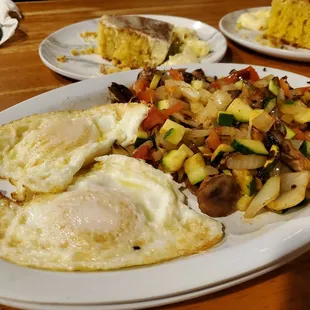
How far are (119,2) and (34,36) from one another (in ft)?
4.17

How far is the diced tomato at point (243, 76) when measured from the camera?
221 centimetres

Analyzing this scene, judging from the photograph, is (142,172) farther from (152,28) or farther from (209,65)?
(152,28)

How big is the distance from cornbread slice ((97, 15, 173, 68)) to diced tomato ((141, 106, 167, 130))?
1047mm

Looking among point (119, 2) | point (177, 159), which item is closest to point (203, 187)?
point (177, 159)

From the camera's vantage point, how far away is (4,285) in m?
1.18

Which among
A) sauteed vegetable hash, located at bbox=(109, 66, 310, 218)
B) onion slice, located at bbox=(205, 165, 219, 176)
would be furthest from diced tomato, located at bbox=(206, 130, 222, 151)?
onion slice, located at bbox=(205, 165, 219, 176)

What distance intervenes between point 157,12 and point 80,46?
125 centimetres

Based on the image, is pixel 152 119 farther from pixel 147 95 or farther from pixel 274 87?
pixel 274 87

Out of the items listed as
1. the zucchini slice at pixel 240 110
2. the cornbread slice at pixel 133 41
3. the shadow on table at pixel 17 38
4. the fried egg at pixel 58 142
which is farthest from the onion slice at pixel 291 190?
the shadow on table at pixel 17 38

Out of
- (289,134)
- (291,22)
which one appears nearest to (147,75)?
(289,134)

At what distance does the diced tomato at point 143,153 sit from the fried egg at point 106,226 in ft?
0.53

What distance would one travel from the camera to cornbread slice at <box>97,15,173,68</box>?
9.44 ft

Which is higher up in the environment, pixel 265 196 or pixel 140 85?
pixel 140 85

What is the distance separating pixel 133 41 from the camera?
2910 mm
